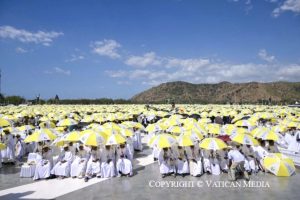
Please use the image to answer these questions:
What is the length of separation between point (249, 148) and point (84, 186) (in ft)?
20.4

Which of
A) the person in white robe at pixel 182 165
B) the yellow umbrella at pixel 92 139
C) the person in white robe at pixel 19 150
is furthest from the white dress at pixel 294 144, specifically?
the person in white robe at pixel 19 150

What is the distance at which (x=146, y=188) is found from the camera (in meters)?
9.17

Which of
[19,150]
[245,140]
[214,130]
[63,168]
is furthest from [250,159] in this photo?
[19,150]

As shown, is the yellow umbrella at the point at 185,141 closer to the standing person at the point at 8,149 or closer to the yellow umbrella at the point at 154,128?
the yellow umbrella at the point at 154,128

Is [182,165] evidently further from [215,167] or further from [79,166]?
[79,166]

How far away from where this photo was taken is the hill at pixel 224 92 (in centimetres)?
10831

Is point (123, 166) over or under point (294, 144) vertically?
under

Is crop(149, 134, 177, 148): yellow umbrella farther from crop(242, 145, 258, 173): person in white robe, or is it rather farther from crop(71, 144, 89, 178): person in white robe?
crop(242, 145, 258, 173): person in white robe

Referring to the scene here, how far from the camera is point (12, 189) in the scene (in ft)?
29.9

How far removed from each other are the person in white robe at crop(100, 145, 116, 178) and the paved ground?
0.31m

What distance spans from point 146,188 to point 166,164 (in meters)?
1.56

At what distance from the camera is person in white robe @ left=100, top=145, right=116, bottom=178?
10.4m

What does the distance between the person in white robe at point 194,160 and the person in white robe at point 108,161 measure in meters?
2.82

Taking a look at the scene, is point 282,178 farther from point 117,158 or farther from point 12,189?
point 12,189
